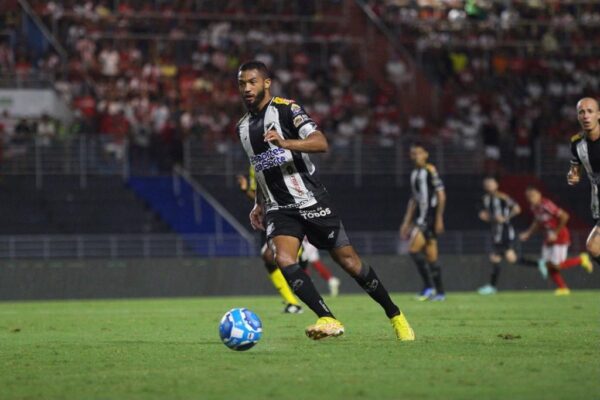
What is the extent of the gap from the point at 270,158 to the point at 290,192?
Result: 36cm

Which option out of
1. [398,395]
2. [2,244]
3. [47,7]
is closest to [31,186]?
[2,244]

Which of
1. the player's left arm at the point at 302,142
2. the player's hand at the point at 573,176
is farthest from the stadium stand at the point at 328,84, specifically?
the player's left arm at the point at 302,142

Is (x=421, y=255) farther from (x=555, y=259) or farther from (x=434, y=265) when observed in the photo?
(x=555, y=259)

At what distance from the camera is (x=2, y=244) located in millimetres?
27594

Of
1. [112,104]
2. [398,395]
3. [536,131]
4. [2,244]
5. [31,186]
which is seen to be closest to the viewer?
[398,395]

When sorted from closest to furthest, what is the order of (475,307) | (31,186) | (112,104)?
(475,307), (31,186), (112,104)

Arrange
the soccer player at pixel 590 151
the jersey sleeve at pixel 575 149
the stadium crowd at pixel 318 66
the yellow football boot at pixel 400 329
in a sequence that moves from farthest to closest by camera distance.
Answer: the stadium crowd at pixel 318 66, the jersey sleeve at pixel 575 149, the soccer player at pixel 590 151, the yellow football boot at pixel 400 329

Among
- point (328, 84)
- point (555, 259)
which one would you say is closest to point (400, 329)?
point (555, 259)

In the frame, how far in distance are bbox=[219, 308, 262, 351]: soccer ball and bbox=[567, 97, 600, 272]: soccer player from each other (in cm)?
446

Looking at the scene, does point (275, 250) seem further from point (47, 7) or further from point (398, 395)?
point (47, 7)

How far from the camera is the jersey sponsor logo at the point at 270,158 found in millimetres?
11578

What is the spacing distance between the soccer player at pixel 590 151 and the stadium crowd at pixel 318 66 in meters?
17.5

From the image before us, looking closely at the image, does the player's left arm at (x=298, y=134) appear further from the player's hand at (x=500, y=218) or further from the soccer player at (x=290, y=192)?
the player's hand at (x=500, y=218)

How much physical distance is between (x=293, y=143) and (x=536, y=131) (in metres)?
25.6
